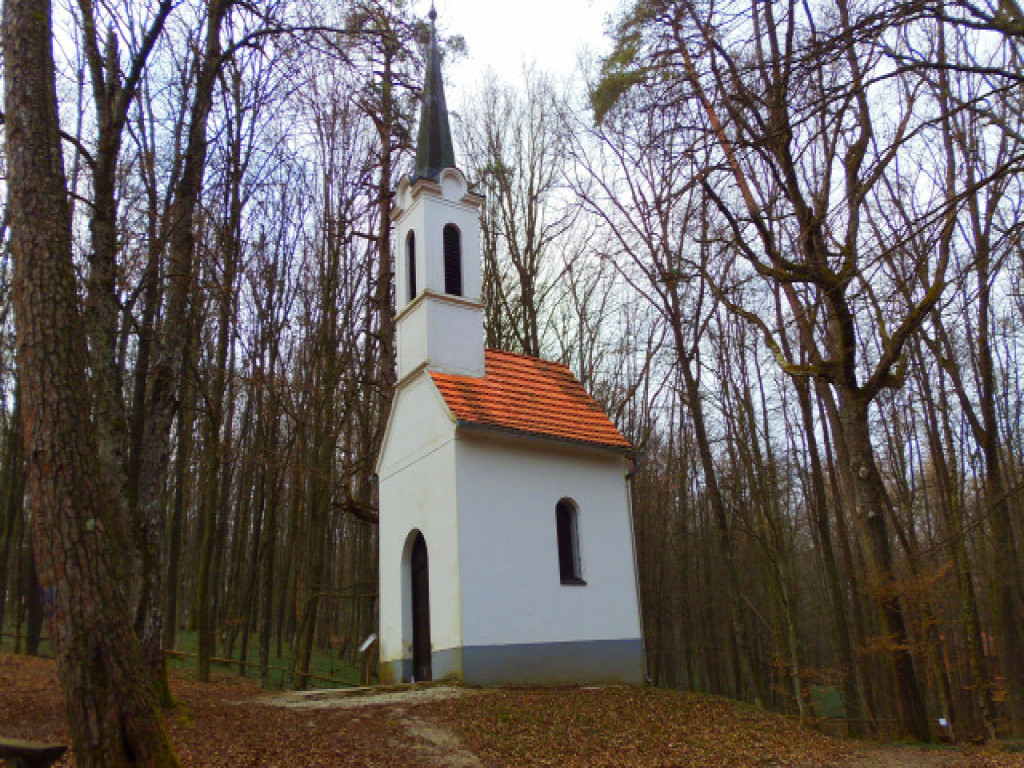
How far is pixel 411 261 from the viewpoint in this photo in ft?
54.4

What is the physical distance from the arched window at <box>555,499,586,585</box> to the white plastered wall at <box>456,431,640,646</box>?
121 millimetres

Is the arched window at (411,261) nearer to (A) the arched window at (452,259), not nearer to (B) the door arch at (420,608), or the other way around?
(A) the arched window at (452,259)

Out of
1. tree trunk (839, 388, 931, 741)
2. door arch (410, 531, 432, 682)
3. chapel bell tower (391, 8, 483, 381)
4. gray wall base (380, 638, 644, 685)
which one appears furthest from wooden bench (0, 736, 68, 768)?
chapel bell tower (391, 8, 483, 381)

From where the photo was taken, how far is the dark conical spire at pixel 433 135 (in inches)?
666

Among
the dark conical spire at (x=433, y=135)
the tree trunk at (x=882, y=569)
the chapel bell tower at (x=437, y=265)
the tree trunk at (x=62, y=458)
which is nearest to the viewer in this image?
the tree trunk at (x=62, y=458)

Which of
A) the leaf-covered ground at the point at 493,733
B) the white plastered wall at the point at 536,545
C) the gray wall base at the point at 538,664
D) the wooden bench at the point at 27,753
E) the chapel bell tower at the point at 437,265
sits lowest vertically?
the leaf-covered ground at the point at 493,733

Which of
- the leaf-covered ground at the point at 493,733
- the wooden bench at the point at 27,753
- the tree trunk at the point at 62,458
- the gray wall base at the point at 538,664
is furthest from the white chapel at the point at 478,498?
the wooden bench at the point at 27,753

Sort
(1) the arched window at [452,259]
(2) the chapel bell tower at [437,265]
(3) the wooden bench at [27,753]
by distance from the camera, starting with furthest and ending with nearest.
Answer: (1) the arched window at [452,259] → (2) the chapel bell tower at [437,265] → (3) the wooden bench at [27,753]

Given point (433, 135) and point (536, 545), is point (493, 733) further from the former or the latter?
point (433, 135)

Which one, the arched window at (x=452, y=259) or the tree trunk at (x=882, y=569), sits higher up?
the arched window at (x=452, y=259)

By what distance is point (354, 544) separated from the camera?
94.8 ft

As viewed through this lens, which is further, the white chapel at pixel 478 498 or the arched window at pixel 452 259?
the arched window at pixel 452 259

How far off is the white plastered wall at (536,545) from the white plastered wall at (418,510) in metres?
0.32

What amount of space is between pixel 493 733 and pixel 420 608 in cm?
564
